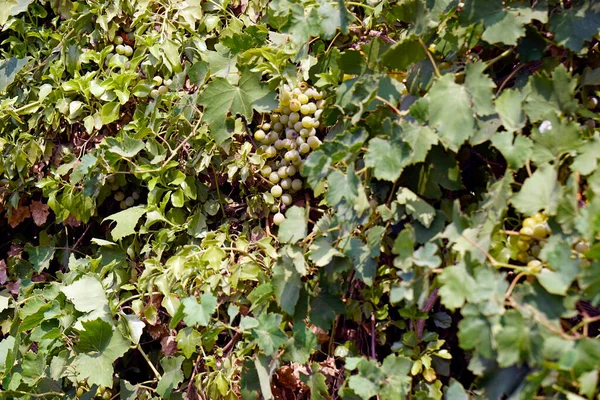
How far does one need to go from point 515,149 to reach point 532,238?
0.57ft

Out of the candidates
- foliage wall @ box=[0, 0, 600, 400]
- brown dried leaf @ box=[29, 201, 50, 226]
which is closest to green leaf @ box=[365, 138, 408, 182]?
foliage wall @ box=[0, 0, 600, 400]

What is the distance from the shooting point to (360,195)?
1347 millimetres

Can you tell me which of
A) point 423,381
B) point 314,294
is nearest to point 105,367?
point 314,294

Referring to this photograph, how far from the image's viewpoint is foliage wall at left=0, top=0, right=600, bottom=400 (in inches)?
47.4

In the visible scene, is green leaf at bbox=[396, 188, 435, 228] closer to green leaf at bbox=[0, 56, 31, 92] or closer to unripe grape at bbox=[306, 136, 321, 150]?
unripe grape at bbox=[306, 136, 321, 150]

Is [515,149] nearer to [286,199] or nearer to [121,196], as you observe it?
[286,199]

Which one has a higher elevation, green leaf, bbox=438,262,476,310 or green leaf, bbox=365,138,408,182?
green leaf, bbox=365,138,408,182

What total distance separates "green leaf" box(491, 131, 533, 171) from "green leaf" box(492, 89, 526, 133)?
3 cm

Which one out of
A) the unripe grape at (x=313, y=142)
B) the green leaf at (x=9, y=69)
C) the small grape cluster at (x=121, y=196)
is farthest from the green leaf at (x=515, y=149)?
the green leaf at (x=9, y=69)

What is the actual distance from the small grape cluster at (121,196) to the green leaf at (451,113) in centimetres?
114

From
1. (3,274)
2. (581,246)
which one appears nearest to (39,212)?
(3,274)

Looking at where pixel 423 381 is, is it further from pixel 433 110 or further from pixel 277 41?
pixel 277 41

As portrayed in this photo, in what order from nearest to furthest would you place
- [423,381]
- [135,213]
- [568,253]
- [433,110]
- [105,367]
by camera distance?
[568,253] → [433,110] → [423,381] → [105,367] → [135,213]

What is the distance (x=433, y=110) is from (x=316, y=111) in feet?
1.70
